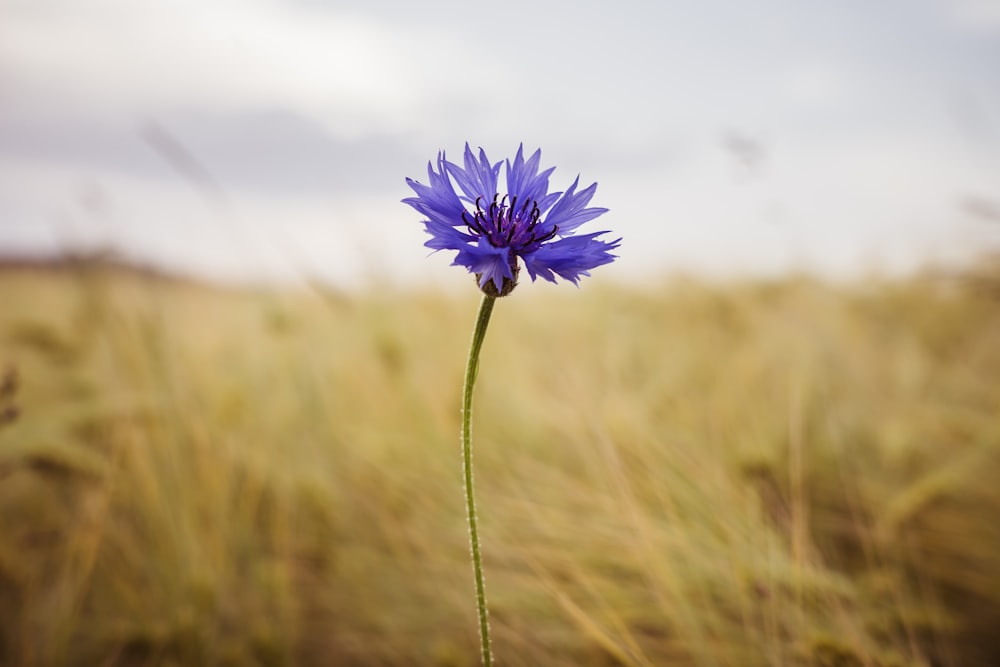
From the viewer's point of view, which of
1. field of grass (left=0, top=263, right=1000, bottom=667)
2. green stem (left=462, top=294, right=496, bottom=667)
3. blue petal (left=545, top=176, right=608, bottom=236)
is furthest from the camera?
field of grass (left=0, top=263, right=1000, bottom=667)

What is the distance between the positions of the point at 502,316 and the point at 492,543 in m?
1.50

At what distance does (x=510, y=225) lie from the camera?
61 centimetres

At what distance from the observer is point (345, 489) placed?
1707 millimetres

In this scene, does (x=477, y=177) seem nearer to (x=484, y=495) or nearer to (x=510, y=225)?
(x=510, y=225)

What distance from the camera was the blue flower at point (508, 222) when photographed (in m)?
0.54

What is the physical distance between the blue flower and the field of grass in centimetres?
A: 48

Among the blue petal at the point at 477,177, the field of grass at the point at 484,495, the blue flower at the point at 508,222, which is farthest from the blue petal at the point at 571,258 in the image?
the field of grass at the point at 484,495

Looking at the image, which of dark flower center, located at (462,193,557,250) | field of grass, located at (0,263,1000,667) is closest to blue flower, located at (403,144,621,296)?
dark flower center, located at (462,193,557,250)

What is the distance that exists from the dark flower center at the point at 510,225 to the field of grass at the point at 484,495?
48cm

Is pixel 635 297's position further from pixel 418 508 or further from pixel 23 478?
pixel 23 478

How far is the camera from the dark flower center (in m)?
0.59

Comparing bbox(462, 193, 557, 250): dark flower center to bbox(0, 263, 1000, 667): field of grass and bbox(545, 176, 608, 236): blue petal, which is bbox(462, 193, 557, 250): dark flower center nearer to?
bbox(545, 176, 608, 236): blue petal

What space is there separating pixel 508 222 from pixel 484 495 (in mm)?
968

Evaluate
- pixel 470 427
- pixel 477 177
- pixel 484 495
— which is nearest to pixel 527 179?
pixel 477 177
